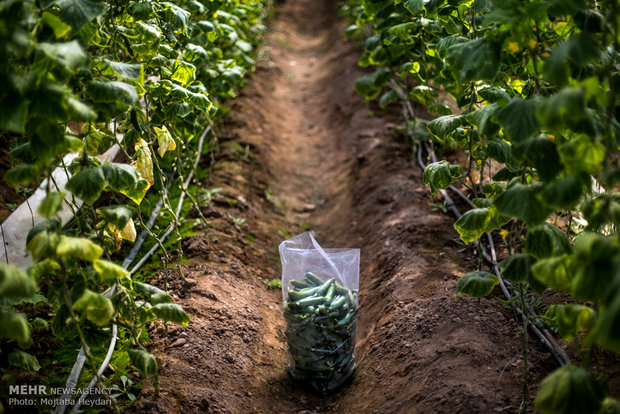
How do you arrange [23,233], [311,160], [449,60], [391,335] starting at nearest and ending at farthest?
[449,60], [391,335], [23,233], [311,160]

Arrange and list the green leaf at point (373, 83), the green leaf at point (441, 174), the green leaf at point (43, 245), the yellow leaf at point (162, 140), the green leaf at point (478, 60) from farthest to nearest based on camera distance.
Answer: the green leaf at point (373, 83) < the yellow leaf at point (162, 140) < the green leaf at point (441, 174) < the green leaf at point (478, 60) < the green leaf at point (43, 245)

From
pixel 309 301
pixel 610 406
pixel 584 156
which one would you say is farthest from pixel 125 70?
pixel 610 406

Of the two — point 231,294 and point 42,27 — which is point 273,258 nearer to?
point 231,294

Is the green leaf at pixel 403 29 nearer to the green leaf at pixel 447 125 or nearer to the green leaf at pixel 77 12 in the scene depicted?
the green leaf at pixel 447 125

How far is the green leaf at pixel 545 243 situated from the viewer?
217cm

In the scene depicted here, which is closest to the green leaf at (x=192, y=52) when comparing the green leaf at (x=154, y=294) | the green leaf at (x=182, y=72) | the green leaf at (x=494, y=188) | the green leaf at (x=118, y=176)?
the green leaf at (x=182, y=72)

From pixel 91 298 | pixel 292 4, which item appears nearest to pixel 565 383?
pixel 91 298

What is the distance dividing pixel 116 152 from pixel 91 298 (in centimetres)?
263

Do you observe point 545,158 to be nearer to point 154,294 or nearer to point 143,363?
point 154,294

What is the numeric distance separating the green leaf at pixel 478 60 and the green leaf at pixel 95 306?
1.77 metres

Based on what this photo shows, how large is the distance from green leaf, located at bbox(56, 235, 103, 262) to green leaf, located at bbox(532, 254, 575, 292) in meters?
1.72

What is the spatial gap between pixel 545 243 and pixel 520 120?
511 mm

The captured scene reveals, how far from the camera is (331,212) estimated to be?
604 centimetres

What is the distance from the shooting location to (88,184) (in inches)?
92.8
